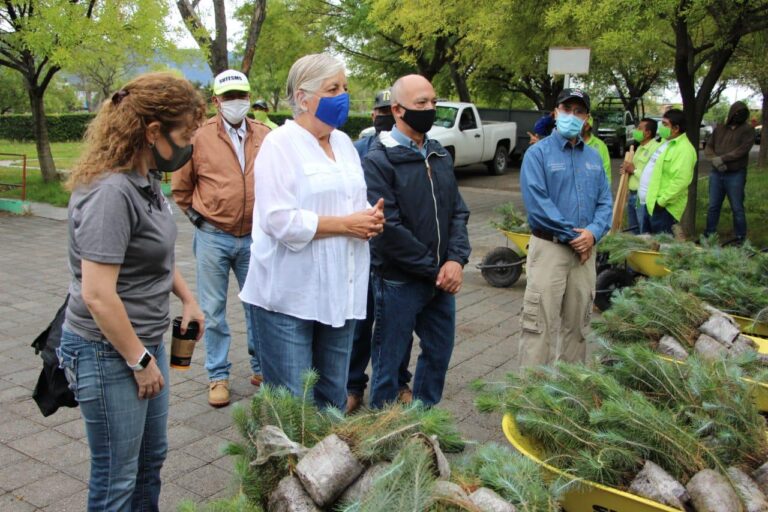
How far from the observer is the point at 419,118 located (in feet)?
12.4

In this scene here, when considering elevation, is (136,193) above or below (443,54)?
below

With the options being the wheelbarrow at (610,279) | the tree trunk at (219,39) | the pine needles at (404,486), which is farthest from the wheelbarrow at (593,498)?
the tree trunk at (219,39)

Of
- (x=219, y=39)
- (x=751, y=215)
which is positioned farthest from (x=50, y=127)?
(x=751, y=215)

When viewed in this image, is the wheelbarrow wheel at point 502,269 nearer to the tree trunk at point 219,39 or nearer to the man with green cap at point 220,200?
the man with green cap at point 220,200

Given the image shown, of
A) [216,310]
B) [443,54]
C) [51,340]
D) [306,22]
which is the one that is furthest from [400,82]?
[306,22]

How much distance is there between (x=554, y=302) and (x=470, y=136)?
16.0m

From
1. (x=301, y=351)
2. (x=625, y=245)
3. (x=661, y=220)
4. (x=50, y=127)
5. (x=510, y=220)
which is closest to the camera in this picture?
(x=301, y=351)

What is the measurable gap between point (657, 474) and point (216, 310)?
9.90 ft

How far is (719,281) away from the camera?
4594 mm

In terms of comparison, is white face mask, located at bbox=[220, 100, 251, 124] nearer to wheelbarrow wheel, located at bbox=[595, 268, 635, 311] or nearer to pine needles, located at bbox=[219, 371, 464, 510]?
pine needles, located at bbox=[219, 371, 464, 510]

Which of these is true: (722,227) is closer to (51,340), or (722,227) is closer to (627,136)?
(51,340)

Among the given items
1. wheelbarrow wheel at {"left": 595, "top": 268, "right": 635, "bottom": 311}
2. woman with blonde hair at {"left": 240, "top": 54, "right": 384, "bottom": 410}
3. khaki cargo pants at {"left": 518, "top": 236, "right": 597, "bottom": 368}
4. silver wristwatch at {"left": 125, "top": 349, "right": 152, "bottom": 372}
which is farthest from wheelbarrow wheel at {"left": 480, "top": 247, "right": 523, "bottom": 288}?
silver wristwatch at {"left": 125, "top": 349, "right": 152, "bottom": 372}

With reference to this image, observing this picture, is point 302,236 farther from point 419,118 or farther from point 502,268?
point 502,268

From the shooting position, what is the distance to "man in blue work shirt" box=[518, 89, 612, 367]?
14.8 ft
